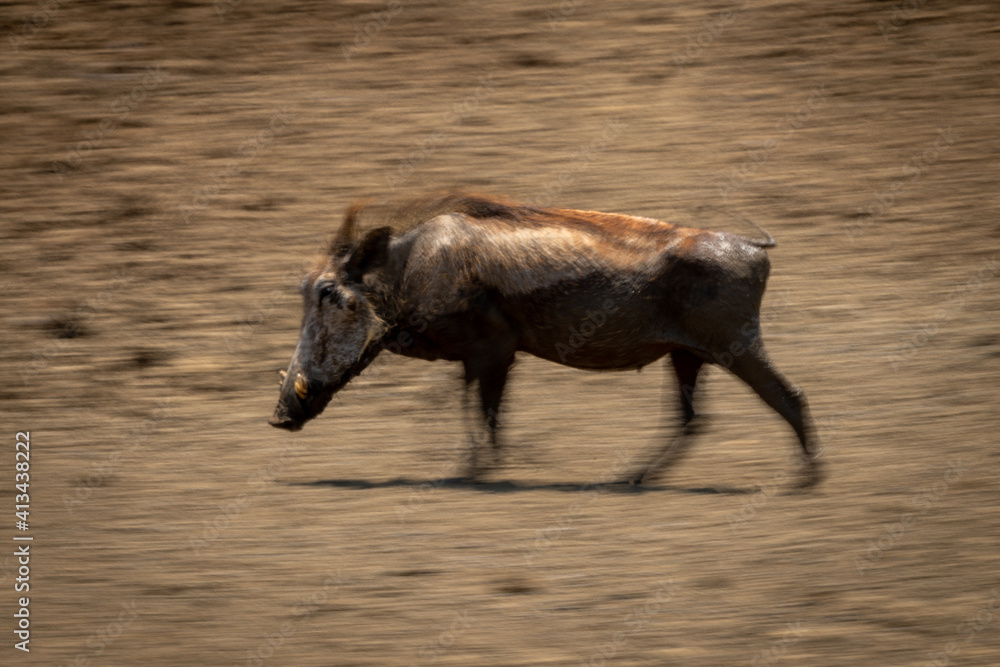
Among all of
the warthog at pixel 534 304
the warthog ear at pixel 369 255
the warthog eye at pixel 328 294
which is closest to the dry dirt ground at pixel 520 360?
the warthog at pixel 534 304

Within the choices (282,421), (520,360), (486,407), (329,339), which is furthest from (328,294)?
(520,360)

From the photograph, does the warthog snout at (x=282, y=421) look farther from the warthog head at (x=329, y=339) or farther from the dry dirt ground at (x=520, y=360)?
the dry dirt ground at (x=520, y=360)

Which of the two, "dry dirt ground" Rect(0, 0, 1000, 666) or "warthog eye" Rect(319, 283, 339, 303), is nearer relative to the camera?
"dry dirt ground" Rect(0, 0, 1000, 666)

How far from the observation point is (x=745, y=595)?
17.8 ft

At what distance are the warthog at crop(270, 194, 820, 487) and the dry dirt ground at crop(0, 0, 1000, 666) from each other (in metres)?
0.59

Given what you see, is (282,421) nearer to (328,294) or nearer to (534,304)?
(328,294)

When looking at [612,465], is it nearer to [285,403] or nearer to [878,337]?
[285,403]

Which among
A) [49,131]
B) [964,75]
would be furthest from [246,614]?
[964,75]

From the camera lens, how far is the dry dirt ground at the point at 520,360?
17.6 ft

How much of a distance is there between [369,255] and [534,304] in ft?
3.48

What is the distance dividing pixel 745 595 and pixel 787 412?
68.6 inches

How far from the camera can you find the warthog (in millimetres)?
6855

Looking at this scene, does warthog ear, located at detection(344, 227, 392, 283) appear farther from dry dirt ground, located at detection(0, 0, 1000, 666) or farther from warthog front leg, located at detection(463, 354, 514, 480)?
dry dirt ground, located at detection(0, 0, 1000, 666)

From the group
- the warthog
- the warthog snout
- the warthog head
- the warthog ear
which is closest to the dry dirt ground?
the warthog snout
